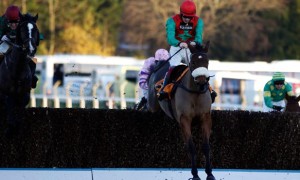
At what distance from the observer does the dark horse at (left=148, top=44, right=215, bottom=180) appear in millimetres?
13422

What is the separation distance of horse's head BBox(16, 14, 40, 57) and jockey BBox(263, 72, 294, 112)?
5.24 m

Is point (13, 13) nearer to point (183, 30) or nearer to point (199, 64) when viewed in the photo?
point (183, 30)

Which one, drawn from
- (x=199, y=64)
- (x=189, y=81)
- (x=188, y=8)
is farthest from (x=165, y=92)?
(x=199, y=64)

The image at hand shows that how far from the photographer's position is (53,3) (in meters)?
63.3

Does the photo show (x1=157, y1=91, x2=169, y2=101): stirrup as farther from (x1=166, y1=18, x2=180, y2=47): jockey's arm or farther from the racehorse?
the racehorse

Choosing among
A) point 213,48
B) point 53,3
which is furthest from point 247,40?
point 53,3

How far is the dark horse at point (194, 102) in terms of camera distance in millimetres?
13422

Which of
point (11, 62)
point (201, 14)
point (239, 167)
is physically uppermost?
point (201, 14)

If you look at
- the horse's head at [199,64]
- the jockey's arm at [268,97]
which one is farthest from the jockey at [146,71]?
the horse's head at [199,64]

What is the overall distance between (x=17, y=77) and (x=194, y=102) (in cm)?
275

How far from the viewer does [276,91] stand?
18.5 meters

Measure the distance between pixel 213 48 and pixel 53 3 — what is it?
10.3 m

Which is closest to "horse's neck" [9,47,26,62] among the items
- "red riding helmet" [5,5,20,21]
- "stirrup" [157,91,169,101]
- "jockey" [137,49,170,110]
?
"red riding helmet" [5,5,20,21]

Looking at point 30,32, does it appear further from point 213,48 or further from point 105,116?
point 213,48
